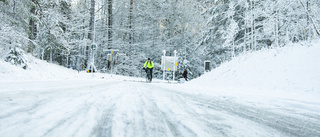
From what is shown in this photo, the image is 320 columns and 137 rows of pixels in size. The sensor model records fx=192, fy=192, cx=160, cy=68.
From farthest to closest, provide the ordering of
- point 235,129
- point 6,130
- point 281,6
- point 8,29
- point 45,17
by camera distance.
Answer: point 45,17, point 281,6, point 8,29, point 235,129, point 6,130

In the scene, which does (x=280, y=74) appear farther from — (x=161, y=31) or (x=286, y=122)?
(x=161, y=31)

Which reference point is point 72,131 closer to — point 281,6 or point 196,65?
point 281,6

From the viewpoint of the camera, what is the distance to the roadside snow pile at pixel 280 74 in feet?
19.3

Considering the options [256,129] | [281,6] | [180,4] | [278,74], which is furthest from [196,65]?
[256,129]

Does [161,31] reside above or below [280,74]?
above

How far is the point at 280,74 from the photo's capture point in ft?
23.7

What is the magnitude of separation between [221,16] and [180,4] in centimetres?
764

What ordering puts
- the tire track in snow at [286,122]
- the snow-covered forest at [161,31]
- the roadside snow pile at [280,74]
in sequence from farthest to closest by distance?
the snow-covered forest at [161,31] < the roadside snow pile at [280,74] < the tire track in snow at [286,122]

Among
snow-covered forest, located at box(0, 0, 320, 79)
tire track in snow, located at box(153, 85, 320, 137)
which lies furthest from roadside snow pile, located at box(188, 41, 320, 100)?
snow-covered forest, located at box(0, 0, 320, 79)

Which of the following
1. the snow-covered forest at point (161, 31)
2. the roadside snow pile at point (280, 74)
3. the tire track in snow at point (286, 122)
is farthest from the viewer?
the snow-covered forest at point (161, 31)

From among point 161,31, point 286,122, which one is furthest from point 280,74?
point 161,31

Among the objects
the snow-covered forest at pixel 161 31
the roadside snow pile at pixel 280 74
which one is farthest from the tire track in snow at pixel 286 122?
the snow-covered forest at pixel 161 31

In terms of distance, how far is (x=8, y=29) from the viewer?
8.56 m

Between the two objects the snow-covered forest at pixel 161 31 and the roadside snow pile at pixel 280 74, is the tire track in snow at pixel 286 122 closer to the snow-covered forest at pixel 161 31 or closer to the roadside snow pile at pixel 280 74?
the roadside snow pile at pixel 280 74
